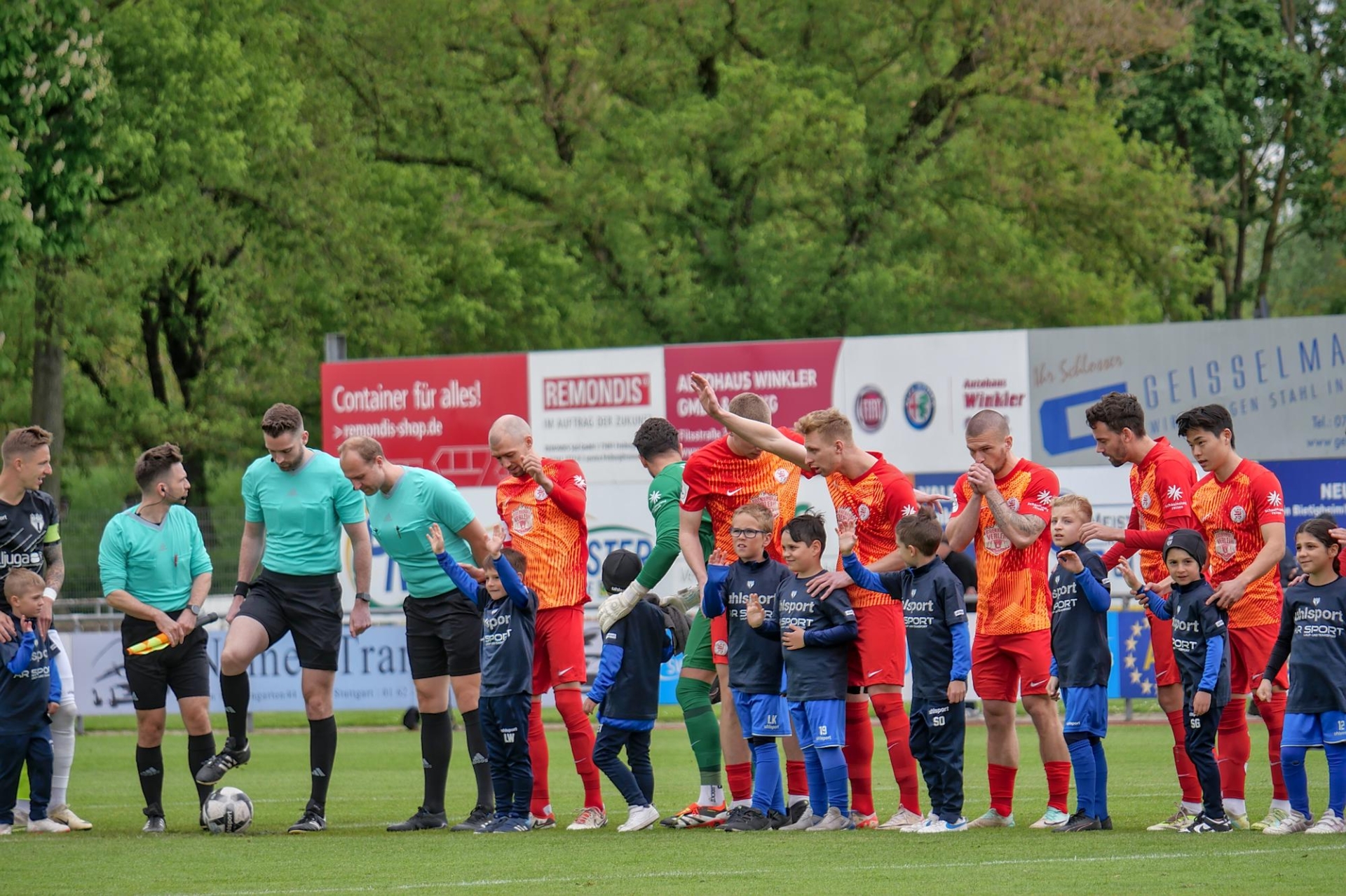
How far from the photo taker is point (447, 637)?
988 cm

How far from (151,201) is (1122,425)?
21060 millimetres

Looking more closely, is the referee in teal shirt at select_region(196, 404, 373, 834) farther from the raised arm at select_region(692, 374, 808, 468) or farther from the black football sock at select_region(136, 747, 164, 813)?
the raised arm at select_region(692, 374, 808, 468)

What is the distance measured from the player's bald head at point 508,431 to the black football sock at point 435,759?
1712mm

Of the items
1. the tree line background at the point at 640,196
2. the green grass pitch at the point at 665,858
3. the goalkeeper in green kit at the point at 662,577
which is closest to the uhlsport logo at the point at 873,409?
the tree line background at the point at 640,196

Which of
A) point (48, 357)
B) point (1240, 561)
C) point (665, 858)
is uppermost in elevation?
point (48, 357)

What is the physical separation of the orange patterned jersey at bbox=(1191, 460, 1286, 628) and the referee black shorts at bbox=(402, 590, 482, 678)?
399cm

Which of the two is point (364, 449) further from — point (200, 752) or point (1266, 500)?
point (1266, 500)

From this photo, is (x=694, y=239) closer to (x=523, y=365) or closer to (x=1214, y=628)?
(x=523, y=365)

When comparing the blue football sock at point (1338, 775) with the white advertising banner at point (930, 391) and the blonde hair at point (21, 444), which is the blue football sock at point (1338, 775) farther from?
the white advertising banner at point (930, 391)

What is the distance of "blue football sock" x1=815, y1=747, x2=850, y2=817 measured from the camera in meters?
8.89

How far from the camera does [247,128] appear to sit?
28.0 metres

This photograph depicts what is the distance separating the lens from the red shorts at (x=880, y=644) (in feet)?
29.5

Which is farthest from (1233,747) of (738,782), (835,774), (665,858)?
(665,858)

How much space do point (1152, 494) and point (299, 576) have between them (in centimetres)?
474
